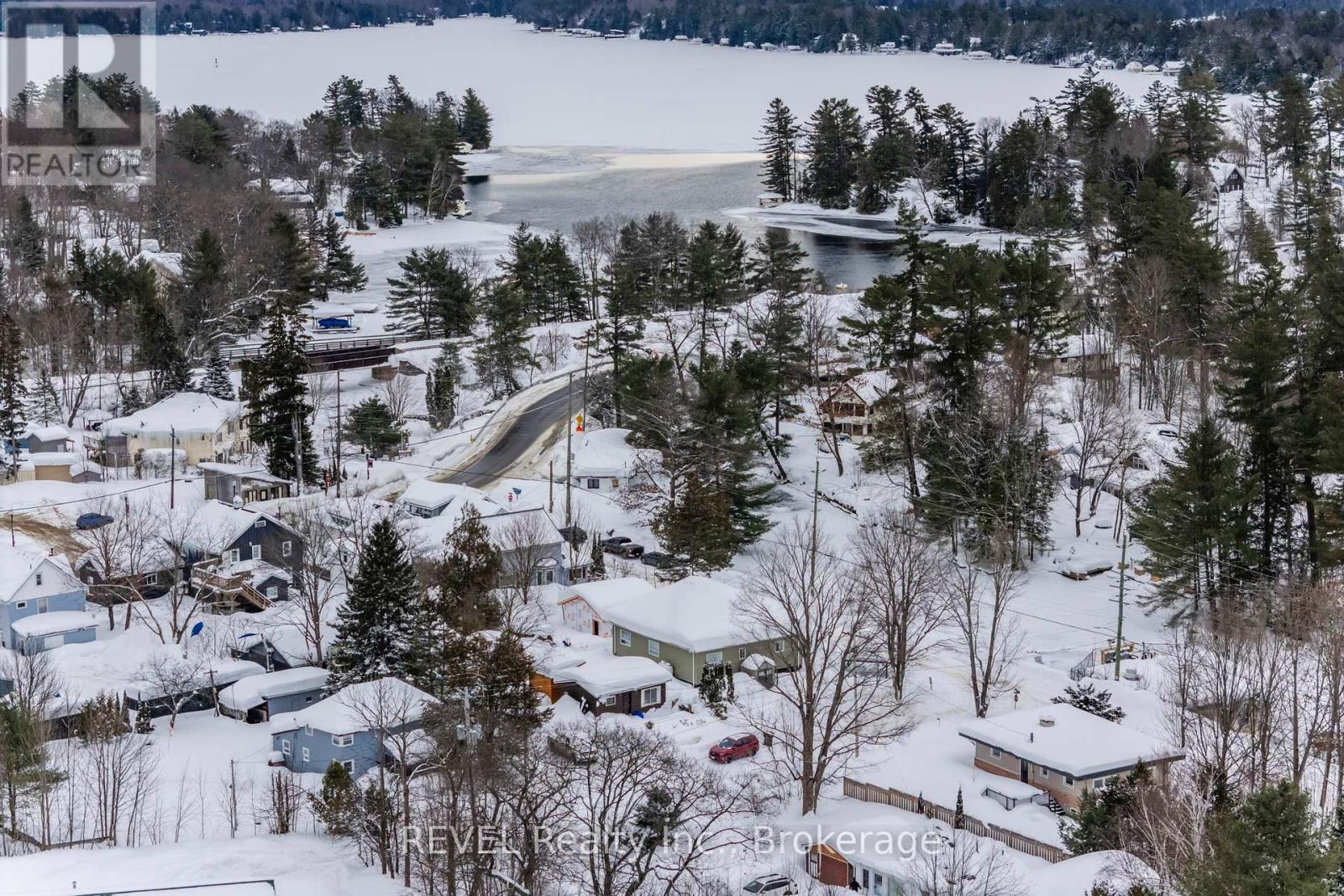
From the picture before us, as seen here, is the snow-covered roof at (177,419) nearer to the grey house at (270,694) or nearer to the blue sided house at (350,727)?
the grey house at (270,694)

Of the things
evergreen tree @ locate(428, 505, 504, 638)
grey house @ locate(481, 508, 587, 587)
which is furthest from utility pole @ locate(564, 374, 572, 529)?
evergreen tree @ locate(428, 505, 504, 638)

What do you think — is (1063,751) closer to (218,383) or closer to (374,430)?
(374,430)

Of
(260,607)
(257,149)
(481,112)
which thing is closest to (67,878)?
(260,607)

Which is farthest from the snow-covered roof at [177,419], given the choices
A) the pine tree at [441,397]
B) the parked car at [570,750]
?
the parked car at [570,750]

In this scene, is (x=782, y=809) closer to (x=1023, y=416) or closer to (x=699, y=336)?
(x=1023, y=416)

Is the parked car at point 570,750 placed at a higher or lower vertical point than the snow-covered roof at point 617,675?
higher

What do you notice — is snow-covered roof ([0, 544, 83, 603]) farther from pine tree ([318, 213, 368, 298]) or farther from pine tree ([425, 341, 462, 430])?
pine tree ([318, 213, 368, 298])
